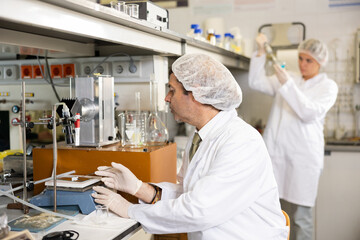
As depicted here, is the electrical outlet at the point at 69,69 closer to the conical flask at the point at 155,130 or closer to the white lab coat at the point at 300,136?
the conical flask at the point at 155,130

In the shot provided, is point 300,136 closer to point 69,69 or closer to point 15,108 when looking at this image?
point 69,69

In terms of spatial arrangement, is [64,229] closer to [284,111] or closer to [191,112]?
[191,112]

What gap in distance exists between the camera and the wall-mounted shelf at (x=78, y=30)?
119 cm

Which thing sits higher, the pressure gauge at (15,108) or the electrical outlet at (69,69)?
the electrical outlet at (69,69)

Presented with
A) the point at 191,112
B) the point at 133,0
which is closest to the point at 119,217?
the point at 191,112

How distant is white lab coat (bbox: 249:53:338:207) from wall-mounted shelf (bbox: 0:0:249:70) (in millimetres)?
793

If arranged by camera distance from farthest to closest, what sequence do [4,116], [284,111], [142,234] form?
[284,111]
[4,116]
[142,234]

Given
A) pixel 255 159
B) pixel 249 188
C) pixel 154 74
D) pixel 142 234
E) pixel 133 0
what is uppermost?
pixel 133 0

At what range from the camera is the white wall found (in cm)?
368

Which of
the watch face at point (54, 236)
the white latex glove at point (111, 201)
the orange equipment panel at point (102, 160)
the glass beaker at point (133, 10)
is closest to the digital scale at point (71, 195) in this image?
the white latex glove at point (111, 201)

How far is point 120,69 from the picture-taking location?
220 centimetres

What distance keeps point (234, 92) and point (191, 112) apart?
0.62 ft

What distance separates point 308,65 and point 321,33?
84 centimetres

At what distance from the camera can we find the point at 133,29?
1.71 m
